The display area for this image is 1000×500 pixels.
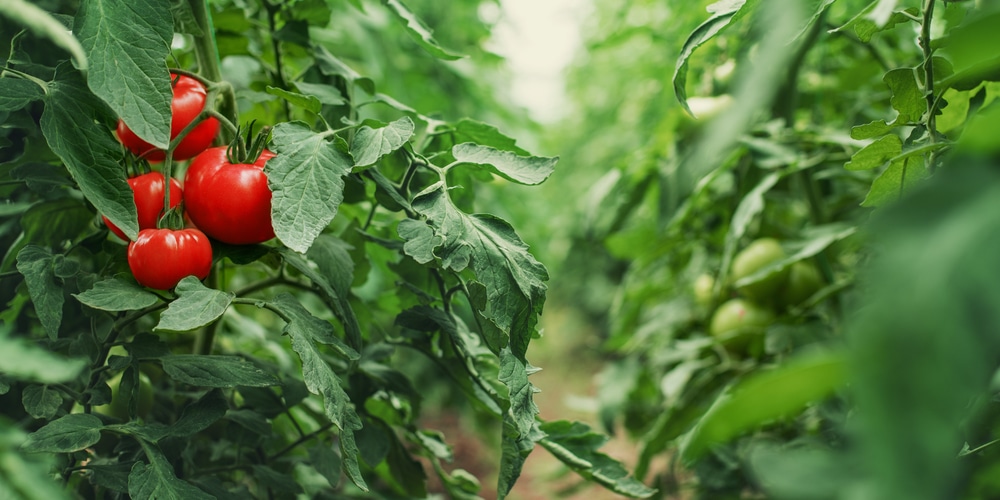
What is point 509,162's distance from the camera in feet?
1.38

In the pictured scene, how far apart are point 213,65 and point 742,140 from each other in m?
0.50

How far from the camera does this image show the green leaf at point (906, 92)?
1.36ft

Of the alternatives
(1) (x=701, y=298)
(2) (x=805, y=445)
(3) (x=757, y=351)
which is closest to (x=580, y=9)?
(1) (x=701, y=298)

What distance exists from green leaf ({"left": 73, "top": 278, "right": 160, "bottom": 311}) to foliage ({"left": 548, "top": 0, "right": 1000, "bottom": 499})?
282 millimetres

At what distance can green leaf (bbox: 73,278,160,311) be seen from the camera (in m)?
0.34

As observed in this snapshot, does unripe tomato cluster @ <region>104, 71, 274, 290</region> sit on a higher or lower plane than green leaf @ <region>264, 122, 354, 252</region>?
lower

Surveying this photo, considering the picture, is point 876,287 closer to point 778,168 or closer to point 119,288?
point 119,288

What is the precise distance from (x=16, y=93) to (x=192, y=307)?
142 millimetres

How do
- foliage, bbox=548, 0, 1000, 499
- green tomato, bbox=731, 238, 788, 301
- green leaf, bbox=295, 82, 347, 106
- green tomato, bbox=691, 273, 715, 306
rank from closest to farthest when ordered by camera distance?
1. foliage, bbox=548, 0, 1000, 499
2. green leaf, bbox=295, 82, 347, 106
3. green tomato, bbox=731, 238, 788, 301
4. green tomato, bbox=691, 273, 715, 306

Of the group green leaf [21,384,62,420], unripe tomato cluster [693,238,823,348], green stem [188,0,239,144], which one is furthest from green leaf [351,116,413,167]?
unripe tomato cluster [693,238,823,348]

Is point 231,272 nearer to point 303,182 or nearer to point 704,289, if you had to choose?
point 303,182

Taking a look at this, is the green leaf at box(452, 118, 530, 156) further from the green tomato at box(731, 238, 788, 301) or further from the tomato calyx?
the green tomato at box(731, 238, 788, 301)

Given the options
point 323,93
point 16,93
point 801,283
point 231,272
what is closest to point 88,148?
point 16,93

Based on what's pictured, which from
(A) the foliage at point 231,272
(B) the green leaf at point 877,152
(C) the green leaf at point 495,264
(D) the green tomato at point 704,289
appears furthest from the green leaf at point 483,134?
(D) the green tomato at point 704,289
